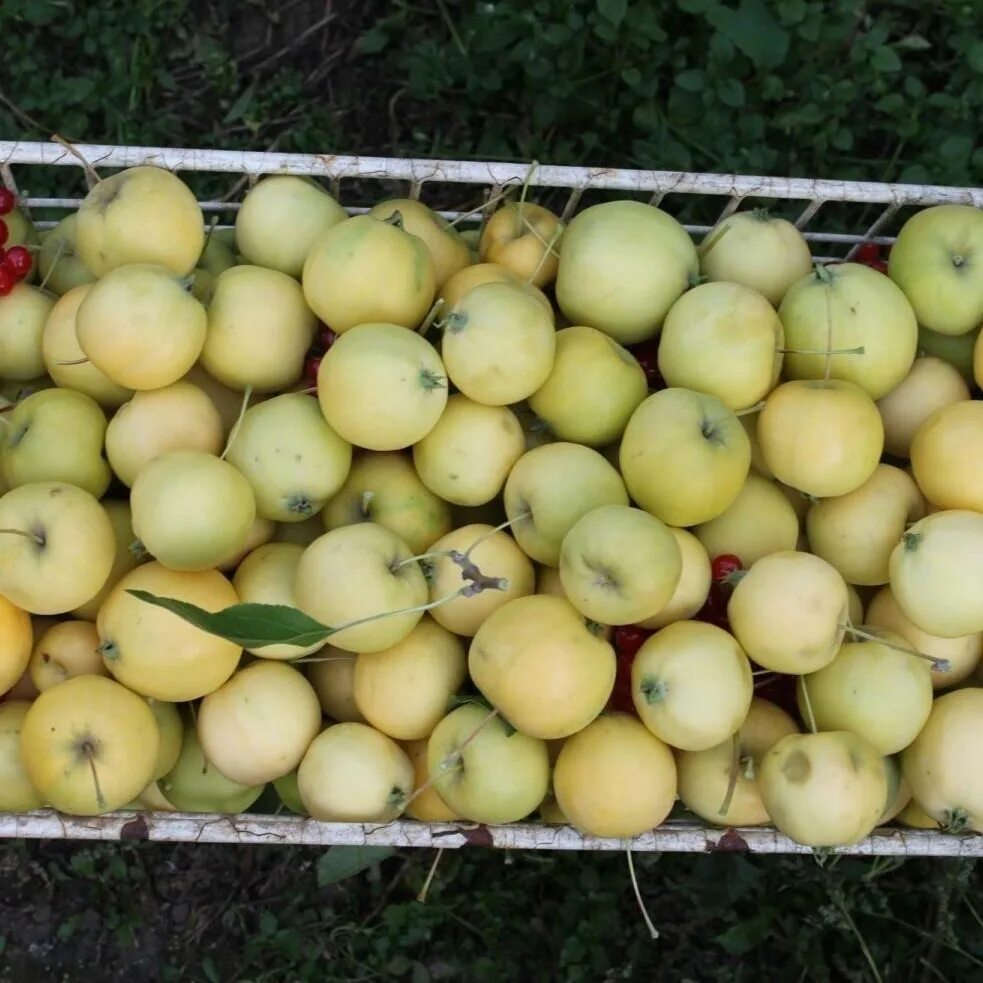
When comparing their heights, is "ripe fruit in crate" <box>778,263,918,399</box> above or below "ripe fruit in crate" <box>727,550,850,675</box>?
above

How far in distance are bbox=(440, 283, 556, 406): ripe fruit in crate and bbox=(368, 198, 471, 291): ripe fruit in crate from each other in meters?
0.18

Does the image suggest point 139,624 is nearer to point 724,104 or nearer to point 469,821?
point 469,821

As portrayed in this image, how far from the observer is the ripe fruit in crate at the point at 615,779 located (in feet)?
3.93

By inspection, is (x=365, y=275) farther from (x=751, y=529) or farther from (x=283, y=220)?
(x=751, y=529)

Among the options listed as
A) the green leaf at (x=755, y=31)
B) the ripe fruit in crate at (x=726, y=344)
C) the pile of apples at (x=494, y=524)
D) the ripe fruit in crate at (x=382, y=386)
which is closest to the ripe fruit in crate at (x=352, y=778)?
the pile of apples at (x=494, y=524)

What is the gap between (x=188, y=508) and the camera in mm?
1177

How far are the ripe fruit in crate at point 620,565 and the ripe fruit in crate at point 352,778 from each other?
298 mm

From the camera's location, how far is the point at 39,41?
2271 millimetres

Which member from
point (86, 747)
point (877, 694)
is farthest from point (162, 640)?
point (877, 694)

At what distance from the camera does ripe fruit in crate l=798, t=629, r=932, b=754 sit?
1.25 m

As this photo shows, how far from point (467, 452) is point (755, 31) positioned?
116 cm

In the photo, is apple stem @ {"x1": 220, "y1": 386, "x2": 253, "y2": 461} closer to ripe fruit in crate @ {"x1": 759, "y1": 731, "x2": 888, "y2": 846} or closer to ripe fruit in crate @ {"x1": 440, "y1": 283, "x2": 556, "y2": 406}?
ripe fruit in crate @ {"x1": 440, "y1": 283, "x2": 556, "y2": 406}

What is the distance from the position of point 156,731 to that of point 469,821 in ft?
1.21

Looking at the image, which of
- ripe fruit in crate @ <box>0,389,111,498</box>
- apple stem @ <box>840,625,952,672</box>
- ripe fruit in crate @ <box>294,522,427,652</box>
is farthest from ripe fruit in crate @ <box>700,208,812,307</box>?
ripe fruit in crate @ <box>0,389,111,498</box>
